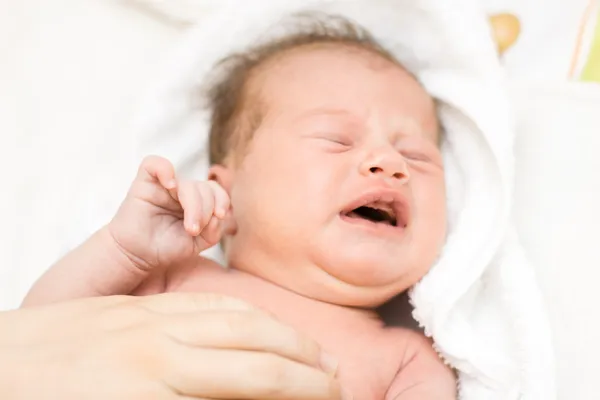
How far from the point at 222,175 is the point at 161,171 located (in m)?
0.23

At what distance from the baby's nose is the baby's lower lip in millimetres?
66

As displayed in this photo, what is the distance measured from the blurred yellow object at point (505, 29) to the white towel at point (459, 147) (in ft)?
0.69

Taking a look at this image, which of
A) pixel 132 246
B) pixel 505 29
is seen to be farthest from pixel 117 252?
pixel 505 29

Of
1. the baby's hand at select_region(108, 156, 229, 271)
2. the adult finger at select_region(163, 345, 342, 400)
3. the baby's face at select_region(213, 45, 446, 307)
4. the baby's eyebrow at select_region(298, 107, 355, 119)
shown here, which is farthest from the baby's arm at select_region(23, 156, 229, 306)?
the adult finger at select_region(163, 345, 342, 400)

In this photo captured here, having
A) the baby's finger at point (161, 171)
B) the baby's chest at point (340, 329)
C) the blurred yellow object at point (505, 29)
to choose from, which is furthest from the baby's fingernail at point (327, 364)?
the blurred yellow object at point (505, 29)

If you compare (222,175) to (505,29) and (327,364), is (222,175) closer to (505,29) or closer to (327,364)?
(327,364)

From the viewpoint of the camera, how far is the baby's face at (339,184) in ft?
3.22

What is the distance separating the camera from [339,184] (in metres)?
1.00

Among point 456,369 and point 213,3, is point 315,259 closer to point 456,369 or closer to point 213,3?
point 456,369

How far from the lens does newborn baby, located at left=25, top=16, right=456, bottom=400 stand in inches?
38.1

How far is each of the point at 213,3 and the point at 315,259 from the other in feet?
2.01

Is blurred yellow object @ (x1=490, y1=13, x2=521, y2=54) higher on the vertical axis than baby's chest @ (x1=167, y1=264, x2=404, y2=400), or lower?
higher

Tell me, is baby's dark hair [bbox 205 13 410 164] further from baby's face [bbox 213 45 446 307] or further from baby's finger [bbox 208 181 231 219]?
baby's finger [bbox 208 181 231 219]

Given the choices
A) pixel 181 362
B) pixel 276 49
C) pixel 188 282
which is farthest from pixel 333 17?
pixel 181 362
